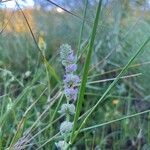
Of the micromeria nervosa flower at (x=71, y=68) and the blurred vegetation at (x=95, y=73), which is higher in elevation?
the micromeria nervosa flower at (x=71, y=68)

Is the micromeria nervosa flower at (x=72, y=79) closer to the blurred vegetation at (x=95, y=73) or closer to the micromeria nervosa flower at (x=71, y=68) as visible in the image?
the micromeria nervosa flower at (x=71, y=68)

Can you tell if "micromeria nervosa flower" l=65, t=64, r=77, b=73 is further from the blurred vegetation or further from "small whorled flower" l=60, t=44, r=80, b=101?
the blurred vegetation


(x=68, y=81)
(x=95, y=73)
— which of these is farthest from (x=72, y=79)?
(x=95, y=73)

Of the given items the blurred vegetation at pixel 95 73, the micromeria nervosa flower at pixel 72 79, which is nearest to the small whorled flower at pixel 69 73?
the micromeria nervosa flower at pixel 72 79

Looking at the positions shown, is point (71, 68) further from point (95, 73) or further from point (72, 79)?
point (95, 73)

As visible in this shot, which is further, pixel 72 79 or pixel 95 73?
pixel 95 73

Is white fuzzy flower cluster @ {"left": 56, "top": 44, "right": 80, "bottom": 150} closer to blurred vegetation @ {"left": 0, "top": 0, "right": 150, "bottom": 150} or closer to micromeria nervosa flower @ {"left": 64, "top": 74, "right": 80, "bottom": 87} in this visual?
micromeria nervosa flower @ {"left": 64, "top": 74, "right": 80, "bottom": 87}

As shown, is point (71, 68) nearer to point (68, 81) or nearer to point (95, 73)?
point (68, 81)

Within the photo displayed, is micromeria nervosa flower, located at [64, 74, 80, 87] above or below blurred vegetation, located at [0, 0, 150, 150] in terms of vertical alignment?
above

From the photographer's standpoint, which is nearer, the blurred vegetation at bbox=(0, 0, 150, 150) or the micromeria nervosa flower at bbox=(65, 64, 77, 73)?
the micromeria nervosa flower at bbox=(65, 64, 77, 73)

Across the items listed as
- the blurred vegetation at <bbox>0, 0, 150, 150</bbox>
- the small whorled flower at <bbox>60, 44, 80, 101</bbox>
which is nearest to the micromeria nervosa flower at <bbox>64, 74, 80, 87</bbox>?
the small whorled flower at <bbox>60, 44, 80, 101</bbox>

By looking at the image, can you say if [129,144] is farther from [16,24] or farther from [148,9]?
[16,24]

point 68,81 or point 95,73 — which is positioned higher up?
point 68,81
